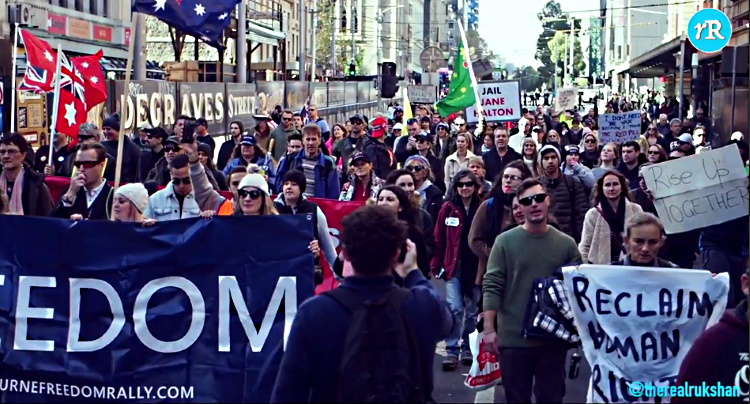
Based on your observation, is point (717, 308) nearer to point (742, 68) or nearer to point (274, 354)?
point (274, 354)

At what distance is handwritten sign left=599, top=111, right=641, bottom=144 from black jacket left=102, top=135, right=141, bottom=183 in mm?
7469

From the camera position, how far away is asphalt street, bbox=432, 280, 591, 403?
27.6 ft

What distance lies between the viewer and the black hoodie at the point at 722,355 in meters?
4.42

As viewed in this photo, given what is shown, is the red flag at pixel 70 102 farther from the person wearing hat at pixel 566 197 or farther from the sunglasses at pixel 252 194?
the sunglasses at pixel 252 194

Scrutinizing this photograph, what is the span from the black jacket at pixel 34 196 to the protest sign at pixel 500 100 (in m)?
11.2

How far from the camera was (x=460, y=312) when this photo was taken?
9.84 m

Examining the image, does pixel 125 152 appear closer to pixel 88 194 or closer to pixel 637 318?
A: pixel 88 194

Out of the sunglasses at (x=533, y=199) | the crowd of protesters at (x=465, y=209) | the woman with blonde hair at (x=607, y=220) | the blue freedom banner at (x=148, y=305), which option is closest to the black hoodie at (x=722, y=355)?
the crowd of protesters at (x=465, y=209)

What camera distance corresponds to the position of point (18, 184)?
9.30 m

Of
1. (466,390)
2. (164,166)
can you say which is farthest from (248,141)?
(466,390)

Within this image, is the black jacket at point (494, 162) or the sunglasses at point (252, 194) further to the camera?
the black jacket at point (494, 162)

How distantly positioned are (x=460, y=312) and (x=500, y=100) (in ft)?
34.1

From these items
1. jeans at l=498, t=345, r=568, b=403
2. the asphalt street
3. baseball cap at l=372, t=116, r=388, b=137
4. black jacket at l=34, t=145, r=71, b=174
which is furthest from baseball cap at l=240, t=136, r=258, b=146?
jeans at l=498, t=345, r=568, b=403

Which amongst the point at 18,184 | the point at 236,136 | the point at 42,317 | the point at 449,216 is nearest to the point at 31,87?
the point at 236,136
